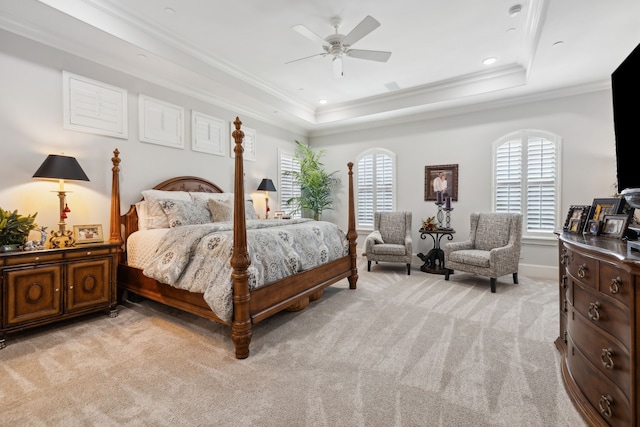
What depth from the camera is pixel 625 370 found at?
1.26 metres

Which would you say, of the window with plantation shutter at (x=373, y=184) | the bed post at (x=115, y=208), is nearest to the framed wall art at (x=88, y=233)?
the bed post at (x=115, y=208)

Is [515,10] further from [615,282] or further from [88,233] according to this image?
[88,233]

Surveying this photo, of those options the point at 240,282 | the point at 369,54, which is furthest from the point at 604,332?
the point at 369,54

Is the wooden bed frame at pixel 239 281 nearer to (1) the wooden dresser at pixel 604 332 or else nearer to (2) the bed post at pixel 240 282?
(2) the bed post at pixel 240 282

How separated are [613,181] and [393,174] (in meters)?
3.26

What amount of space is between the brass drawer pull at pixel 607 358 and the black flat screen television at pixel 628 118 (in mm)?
965

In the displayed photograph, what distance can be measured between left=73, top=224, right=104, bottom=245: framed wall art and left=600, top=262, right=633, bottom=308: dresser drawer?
422cm

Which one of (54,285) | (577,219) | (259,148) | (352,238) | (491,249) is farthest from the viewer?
(259,148)

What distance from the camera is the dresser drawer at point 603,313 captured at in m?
1.26

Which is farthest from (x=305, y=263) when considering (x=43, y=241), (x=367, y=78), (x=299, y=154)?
(x=299, y=154)

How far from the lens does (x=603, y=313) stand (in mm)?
1425

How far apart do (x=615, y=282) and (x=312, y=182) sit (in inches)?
212

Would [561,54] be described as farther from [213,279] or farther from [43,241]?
[43,241]

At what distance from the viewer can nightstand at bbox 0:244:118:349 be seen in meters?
2.49
